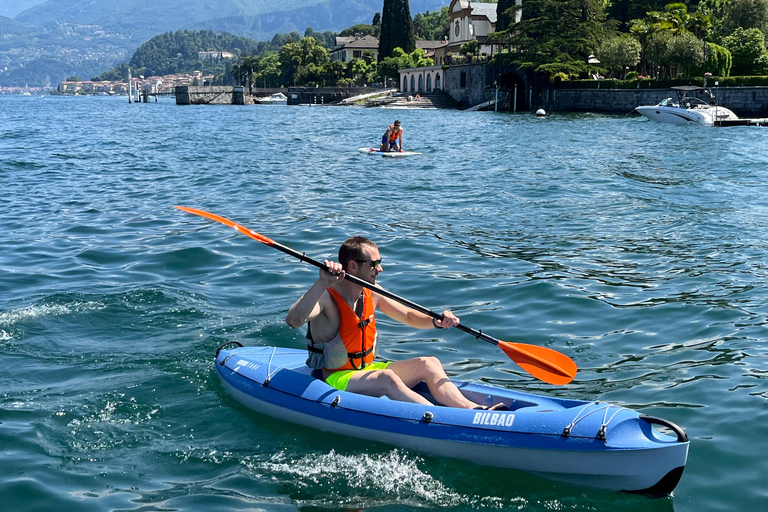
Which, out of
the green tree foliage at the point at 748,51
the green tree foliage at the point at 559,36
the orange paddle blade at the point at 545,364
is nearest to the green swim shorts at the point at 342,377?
the orange paddle blade at the point at 545,364

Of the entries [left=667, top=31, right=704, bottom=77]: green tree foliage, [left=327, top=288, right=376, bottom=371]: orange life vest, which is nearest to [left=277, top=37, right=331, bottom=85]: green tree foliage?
[left=667, top=31, right=704, bottom=77]: green tree foliage

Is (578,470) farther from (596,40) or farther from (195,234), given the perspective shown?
(596,40)

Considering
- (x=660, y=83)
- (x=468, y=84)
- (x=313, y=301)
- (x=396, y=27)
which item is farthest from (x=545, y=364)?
(x=396, y=27)

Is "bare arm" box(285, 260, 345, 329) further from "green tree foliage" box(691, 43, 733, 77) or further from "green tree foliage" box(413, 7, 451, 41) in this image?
"green tree foliage" box(413, 7, 451, 41)

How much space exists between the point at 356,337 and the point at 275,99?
113332 mm

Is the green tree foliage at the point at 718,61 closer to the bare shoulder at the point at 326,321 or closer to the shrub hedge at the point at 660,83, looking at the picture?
the shrub hedge at the point at 660,83

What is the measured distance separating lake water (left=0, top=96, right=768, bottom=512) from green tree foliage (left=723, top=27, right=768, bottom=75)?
32.3m

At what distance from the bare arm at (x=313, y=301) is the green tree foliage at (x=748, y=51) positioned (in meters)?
49.5

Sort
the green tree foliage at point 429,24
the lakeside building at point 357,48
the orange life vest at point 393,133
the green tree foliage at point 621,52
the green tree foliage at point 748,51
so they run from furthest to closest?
the green tree foliage at point 429,24
the lakeside building at point 357,48
the green tree foliage at point 621,52
the green tree foliage at point 748,51
the orange life vest at point 393,133

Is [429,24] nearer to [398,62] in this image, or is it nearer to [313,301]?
[398,62]

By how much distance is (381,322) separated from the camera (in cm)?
848

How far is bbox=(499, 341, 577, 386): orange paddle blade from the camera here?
6012 mm

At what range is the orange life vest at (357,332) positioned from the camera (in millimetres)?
5602

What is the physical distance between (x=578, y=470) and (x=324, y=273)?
7.45 feet
